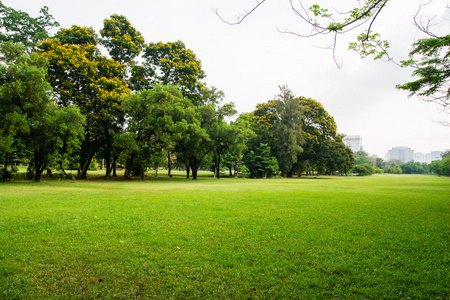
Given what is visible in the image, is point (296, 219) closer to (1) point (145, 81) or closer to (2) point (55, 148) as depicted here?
(2) point (55, 148)

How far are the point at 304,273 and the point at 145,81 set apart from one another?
100 feet

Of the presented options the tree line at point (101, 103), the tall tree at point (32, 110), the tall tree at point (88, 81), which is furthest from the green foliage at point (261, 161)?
the tall tree at point (32, 110)

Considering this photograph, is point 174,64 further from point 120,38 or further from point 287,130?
point 287,130

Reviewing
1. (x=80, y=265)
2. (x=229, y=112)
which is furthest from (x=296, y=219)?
(x=229, y=112)

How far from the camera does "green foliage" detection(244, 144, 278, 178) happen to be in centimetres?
4000

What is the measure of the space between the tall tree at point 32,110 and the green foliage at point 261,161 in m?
27.4

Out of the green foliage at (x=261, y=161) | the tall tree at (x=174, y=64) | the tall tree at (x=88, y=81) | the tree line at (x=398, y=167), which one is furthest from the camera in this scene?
the tree line at (x=398, y=167)

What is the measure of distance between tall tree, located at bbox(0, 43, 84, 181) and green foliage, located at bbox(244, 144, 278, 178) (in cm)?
2740

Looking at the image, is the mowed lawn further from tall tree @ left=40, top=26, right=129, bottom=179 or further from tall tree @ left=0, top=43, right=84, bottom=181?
tall tree @ left=40, top=26, right=129, bottom=179

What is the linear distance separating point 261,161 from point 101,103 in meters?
25.8

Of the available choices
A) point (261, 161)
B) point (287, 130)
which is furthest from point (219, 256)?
point (287, 130)

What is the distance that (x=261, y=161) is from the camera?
40469 millimetres

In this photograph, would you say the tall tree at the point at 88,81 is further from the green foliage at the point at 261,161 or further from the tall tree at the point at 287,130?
the tall tree at the point at 287,130

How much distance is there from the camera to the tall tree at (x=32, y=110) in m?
16.5
